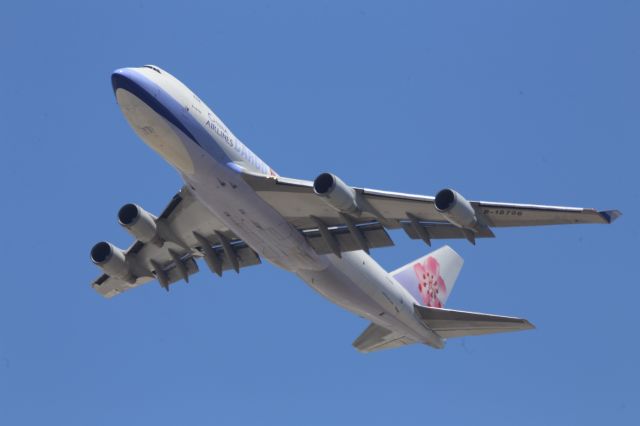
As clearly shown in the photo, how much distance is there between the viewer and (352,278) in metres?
39.8

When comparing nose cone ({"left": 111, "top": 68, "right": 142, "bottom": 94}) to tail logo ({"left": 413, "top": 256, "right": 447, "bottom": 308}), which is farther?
tail logo ({"left": 413, "top": 256, "right": 447, "bottom": 308})

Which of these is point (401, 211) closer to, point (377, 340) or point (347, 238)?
point (347, 238)

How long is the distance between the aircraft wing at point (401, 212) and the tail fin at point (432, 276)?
769 cm

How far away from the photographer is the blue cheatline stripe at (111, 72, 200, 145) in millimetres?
34594

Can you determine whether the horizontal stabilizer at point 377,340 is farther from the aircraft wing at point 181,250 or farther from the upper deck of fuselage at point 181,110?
the upper deck of fuselage at point 181,110

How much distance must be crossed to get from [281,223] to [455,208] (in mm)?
6925

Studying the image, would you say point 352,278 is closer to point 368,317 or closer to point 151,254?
point 368,317

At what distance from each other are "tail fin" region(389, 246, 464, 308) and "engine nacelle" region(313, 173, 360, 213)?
33.0 ft

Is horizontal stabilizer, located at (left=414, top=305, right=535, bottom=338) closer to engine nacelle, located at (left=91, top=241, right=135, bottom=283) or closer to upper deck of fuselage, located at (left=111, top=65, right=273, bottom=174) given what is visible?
upper deck of fuselage, located at (left=111, top=65, right=273, bottom=174)

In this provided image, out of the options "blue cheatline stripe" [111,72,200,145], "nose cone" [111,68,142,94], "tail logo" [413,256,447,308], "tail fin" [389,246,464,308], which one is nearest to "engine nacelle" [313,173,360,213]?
"blue cheatline stripe" [111,72,200,145]

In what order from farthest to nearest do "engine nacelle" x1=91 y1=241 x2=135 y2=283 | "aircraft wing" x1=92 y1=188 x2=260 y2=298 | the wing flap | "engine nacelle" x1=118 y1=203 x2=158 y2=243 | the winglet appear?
"engine nacelle" x1=91 y1=241 x2=135 y2=283 < "aircraft wing" x1=92 y1=188 x2=260 y2=298 < "engine nacelle" x1=118 y1=203 x2=158 y2=243 < the wing flap < the winglet

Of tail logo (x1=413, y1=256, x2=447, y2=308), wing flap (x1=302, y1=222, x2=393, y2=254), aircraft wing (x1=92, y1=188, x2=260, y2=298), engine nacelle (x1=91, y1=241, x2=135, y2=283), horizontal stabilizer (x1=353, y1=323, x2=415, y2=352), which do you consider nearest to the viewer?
wing flap (x1=302, y1=222, x2=393, y2=254)

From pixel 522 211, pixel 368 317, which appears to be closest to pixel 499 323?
pixel 368 317

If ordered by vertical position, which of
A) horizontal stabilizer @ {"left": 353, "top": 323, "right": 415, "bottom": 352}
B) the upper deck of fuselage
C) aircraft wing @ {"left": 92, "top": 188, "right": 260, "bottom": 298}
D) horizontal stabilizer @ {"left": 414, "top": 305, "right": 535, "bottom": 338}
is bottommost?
horizontal stabilizer @ {"left": 353, "top": 323, "right": 415, "bottom": 352}
